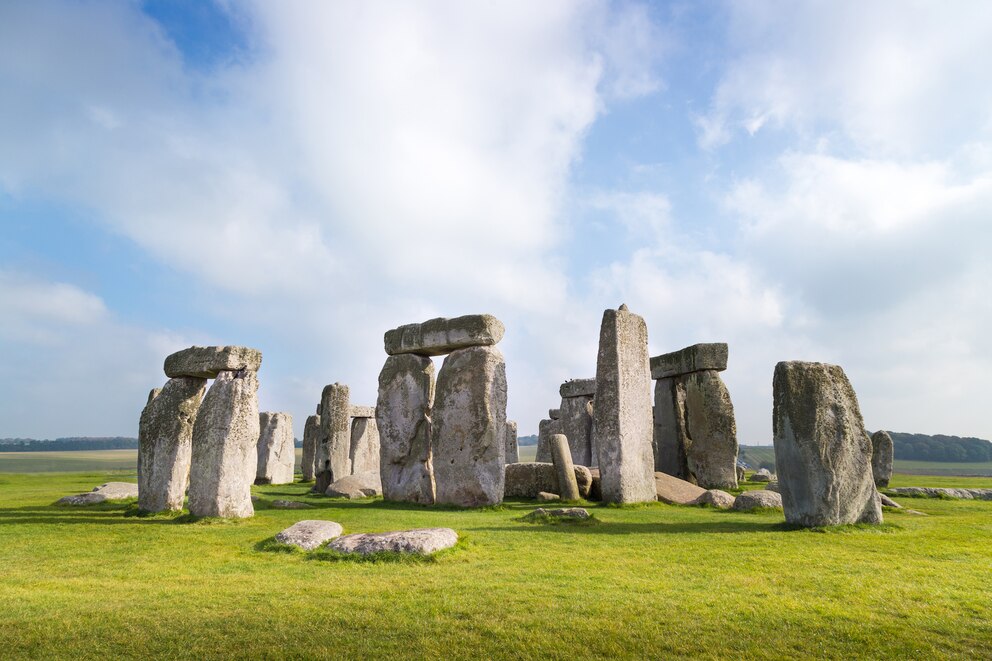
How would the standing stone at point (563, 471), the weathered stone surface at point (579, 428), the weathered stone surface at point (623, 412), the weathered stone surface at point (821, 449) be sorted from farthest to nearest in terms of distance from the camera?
the weathered stone surface at point (579, 428)
the standing stone at point (563, 471)
the weathered stone surface at point (623, 412)
the weathered stone surface at point (821, 449)

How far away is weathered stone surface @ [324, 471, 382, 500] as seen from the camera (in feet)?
49.6

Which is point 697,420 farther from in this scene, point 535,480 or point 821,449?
point 821,449

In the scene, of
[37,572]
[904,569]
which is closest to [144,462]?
[37,572]

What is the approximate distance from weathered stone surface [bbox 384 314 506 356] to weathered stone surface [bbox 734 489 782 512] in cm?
567

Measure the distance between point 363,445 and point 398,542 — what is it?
1687 cm

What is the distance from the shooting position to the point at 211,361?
34.7 ft

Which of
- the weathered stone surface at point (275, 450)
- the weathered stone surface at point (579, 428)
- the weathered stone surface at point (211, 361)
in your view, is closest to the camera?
the weathered stone surface at point (211, 361)

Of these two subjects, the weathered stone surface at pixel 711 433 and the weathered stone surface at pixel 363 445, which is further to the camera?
the weathered stone surface at pixel 363 445

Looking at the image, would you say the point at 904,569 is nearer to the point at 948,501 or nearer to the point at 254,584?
the point at 254,584

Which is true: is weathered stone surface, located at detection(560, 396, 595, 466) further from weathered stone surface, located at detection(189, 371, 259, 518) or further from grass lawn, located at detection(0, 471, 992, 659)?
weathered stone surface, located at detection(189, 371, 259, 518)

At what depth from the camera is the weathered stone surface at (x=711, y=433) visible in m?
16.9

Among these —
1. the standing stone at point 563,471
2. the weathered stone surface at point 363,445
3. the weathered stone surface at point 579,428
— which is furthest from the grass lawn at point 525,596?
the weathered stone surface at point 363,445

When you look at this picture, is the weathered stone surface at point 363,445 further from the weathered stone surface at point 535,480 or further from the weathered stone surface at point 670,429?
the weathered stone surface at point 670,429

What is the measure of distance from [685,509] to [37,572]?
389 inches
